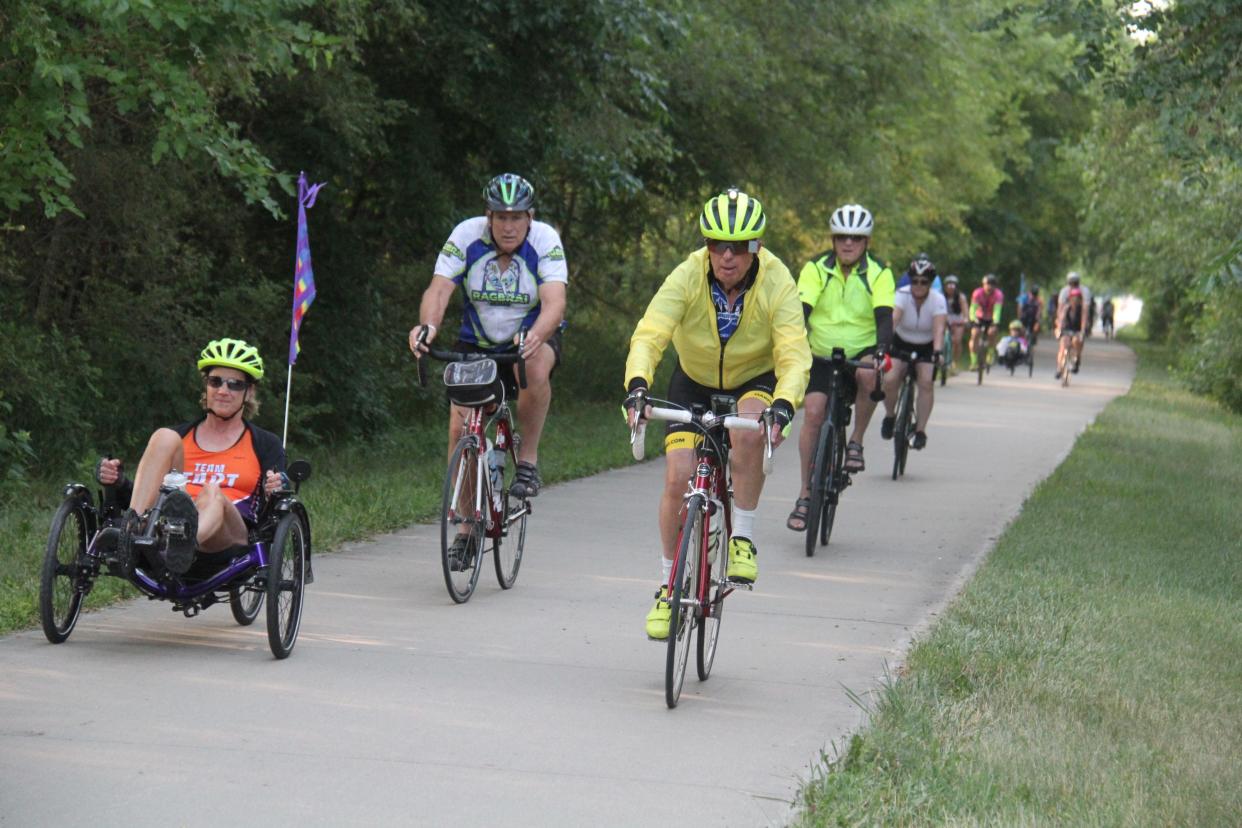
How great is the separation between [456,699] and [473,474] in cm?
241

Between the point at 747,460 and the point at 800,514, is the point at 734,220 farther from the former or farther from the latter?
the point at 800,514

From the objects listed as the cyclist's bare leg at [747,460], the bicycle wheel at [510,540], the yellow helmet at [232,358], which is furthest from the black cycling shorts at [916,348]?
the yellow helmet at [232,358]

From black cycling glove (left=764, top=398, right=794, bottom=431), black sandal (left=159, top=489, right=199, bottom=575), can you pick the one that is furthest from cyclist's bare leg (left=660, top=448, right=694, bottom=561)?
black sandal (left=159, top=489, right=199, bottom=575)

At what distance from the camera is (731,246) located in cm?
747

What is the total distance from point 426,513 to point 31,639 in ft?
15.7

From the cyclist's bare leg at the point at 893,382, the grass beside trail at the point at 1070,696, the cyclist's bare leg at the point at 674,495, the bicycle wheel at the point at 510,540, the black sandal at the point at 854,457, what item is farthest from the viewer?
the cyclist's bare leg at the point at 893,382

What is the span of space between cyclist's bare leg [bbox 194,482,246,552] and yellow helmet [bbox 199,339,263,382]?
1.89 ft

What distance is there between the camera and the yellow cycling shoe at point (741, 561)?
7570 mm

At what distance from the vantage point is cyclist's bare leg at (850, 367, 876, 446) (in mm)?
12742

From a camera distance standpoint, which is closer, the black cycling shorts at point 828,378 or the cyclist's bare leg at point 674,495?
the cyclist's bare leg at point 674,495

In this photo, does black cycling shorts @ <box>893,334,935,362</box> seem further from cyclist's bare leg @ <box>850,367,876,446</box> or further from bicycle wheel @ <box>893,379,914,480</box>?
cyclist's bare leg @ <box>850,367,876,446</box>

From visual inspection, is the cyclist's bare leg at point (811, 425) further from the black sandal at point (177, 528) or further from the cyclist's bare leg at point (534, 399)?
the black sandal at point (177, 528)

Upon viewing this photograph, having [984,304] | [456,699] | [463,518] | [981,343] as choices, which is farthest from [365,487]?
[984,304]

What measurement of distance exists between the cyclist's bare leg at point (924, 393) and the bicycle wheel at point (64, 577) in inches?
388
